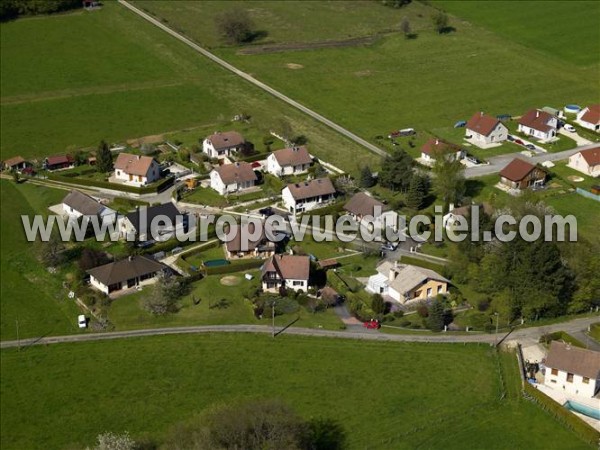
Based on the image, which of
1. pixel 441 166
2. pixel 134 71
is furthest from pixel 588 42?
pixel 134 71

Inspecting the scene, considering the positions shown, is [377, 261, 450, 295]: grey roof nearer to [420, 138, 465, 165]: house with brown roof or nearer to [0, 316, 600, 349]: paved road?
[0, 316, 600, 349]: paved road

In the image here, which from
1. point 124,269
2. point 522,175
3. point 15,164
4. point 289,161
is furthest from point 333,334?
point 15,164

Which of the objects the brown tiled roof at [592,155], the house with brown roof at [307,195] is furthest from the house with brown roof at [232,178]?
the brown tiled roof at [592,155]

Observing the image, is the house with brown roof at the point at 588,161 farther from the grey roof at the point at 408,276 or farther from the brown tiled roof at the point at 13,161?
the brown tiled roof at the point at 13,161

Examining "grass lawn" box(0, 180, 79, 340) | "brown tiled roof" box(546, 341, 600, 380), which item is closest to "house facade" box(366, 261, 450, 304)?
"brown tiled roof" box(546, 341, 600, 380)

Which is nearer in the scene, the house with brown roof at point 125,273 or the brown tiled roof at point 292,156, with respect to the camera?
A: the house with brown roof at point 125,273

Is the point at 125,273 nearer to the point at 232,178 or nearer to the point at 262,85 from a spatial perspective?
the point at 232,178
